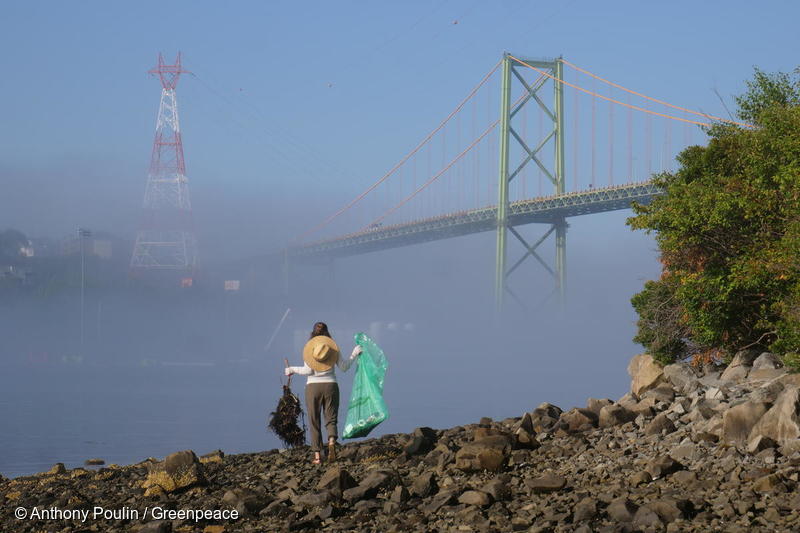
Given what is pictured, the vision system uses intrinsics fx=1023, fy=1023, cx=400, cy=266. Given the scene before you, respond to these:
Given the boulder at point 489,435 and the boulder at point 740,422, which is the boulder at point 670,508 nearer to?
the boulder at point 740,422

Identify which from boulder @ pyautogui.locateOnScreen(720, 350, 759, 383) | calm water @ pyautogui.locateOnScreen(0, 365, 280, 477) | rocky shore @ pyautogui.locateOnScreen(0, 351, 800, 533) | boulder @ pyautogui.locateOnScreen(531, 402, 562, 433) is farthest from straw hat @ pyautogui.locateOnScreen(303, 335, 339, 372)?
calm water @ pyautogui.locateOnScreen(0, 365, 280, 477)

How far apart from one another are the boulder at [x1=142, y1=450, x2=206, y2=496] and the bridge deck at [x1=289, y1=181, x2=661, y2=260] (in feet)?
125

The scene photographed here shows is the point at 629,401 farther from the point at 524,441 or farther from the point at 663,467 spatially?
the point at 663,467

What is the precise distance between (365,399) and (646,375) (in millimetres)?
5256

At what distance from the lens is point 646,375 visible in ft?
51.1

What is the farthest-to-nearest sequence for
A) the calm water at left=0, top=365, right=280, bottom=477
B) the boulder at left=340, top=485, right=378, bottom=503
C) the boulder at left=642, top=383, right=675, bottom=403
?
the calm water at left=0, top=365, right=280, bottom=477
the boulder at left=642, top=383, right=675, bottom=403
the boulder at left=340, top=485, right=378, bottom=503

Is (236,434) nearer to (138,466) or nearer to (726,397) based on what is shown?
(138,466)

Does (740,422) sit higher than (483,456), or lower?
higher

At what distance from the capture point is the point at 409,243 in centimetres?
6116

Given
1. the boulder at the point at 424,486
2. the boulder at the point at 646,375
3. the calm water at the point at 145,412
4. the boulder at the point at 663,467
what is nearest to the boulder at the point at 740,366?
the boulder at the point at 646,375

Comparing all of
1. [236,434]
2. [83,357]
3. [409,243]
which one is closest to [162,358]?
[83,357]

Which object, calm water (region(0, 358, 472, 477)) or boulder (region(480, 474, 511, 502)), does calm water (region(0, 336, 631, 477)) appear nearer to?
calm water (region(0, 358, 472, 477))

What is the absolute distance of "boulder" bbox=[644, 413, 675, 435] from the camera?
1127 cm

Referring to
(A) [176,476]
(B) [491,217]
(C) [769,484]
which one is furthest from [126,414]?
(C) [769,484]
